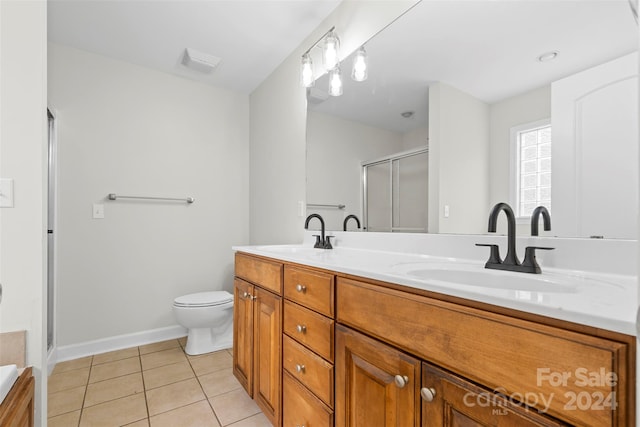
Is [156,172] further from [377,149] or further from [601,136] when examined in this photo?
[601,136]

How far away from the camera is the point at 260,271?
151cm

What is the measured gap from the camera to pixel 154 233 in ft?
8.35

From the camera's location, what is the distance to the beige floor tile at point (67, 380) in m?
1.81

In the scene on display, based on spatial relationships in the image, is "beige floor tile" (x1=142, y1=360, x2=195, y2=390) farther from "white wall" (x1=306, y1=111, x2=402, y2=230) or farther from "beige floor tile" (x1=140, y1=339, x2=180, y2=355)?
"white wall" (x1=306, y1=111, x2=402, y2=230)

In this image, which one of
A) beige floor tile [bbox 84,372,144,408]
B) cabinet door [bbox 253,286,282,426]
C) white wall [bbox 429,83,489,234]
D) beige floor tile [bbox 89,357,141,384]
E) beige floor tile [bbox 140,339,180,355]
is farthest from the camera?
beige floor tile [bbox 140,339,180,355]

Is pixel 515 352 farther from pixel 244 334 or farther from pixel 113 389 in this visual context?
pixel 113 389

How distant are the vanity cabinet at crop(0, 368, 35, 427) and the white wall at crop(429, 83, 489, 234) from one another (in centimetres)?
151

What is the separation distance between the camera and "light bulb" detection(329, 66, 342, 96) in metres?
1.82

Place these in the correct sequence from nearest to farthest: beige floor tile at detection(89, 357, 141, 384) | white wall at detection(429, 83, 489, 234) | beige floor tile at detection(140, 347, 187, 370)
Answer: white wall at detection(429, 83, 489, 234) → beige floor tile at detection(89, 357, 141, 384) → beige floor tile at detection(140, 347, 187, 370)

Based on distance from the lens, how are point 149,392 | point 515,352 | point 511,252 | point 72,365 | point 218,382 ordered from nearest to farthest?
point 515,352 → point 511,252 → point 149,392 → point 218,382 → point 72,365

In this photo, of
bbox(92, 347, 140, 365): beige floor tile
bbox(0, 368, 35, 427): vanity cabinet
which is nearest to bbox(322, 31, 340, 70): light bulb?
bbox(0, 368, 35, 427): vanity cabinet

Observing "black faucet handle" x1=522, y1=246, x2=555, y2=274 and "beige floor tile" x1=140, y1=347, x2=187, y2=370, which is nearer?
"black faucet handle" x1=522, y1=246, x2=555, y2=274

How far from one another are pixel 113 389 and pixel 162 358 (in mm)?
425

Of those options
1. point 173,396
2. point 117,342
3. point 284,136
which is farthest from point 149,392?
point 284,136
